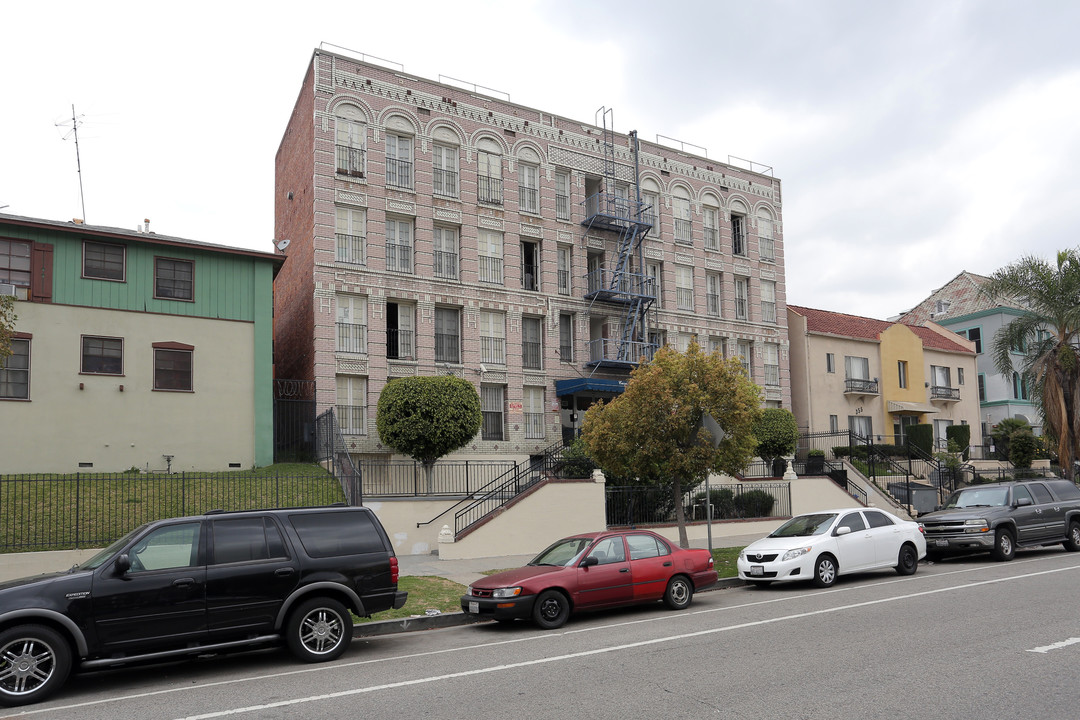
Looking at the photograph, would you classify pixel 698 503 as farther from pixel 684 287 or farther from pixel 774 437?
pixel 684 287

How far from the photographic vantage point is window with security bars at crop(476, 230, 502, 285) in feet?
98.3

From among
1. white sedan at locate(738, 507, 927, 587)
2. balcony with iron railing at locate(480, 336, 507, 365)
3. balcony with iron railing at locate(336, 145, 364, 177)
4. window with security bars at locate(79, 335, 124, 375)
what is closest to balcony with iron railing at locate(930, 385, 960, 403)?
balcony with iron railing at locate(480, 336, 507, 365)

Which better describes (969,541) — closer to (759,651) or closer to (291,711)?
(759,651)

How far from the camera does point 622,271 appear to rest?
107 feet

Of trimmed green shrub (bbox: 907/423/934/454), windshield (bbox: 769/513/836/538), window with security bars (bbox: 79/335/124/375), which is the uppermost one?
window with security bars (bbox: 79/335/124/375)

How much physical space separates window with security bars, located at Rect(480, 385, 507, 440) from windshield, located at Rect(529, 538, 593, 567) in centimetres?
1637

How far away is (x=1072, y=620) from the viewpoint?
992 cm

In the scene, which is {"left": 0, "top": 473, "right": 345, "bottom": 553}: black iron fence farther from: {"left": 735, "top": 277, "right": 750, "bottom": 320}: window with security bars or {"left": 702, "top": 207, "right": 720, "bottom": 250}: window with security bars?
{"left": 735, "top": 277, "right": 750, "bottom": 320}: window with security bars

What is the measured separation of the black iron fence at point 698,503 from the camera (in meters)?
22.6

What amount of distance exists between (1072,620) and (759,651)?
13.7ft

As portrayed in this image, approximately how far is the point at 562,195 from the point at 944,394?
81.0 ft

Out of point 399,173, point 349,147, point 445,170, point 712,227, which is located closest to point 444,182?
point 445,170

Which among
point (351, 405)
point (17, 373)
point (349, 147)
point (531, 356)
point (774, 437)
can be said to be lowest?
point (774, 437)

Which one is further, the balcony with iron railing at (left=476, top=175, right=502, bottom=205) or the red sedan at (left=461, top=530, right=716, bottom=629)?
the balcony with iron railing at (left=476, top=175, right=502, bottom=205)
